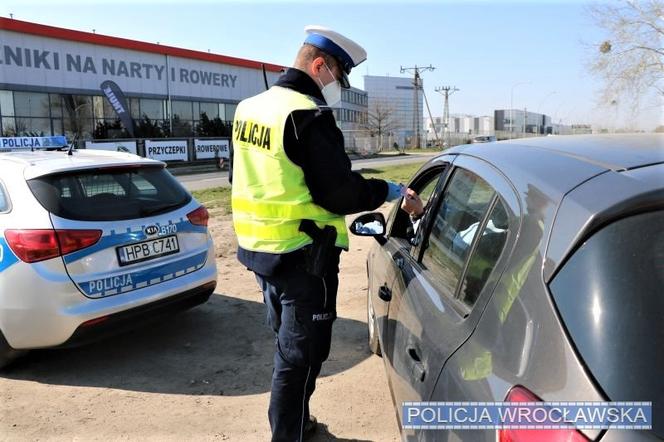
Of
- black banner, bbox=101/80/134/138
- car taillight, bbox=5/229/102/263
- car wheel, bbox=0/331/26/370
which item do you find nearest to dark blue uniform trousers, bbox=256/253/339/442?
car taillight, bbox=5/229/102/263

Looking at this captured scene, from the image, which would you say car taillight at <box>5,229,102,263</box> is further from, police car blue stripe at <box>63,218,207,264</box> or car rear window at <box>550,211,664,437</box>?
car rear window at <box>550,211,664,437</box>

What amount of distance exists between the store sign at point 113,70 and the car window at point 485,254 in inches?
1085

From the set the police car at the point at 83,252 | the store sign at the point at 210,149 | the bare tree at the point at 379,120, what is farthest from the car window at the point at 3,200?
the bare tree at the point at 379,120

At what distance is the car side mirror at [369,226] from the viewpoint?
2947 mm

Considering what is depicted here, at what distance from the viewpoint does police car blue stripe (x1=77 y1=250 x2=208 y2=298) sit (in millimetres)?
3676

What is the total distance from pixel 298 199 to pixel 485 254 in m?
0.92

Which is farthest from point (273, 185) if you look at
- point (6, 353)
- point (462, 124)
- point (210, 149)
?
point (462, 124)

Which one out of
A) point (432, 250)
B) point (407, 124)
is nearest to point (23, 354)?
point (432, 250)

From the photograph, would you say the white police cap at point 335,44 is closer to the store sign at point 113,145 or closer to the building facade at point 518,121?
the store sign at point 113,145

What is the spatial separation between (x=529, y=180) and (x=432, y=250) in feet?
2.74

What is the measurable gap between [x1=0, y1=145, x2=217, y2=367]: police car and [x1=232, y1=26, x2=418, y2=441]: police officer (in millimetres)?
1564

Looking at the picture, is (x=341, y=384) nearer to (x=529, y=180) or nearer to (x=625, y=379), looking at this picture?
(x=529, y=180)

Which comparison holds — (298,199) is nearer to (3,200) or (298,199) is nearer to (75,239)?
(75,239)

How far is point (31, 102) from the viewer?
83.8ft
